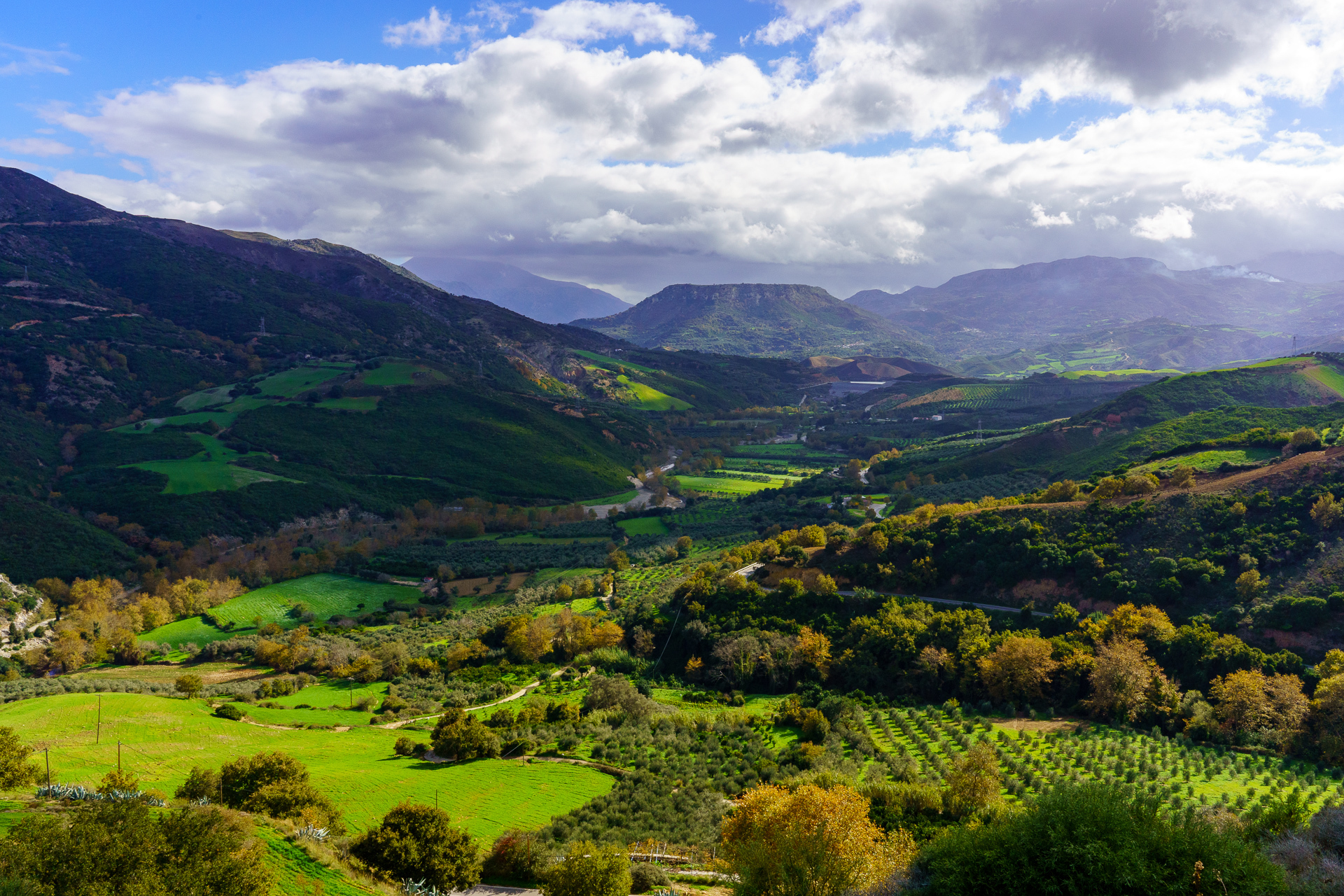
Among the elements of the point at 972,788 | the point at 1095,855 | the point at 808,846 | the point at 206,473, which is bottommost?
the point at 972,788

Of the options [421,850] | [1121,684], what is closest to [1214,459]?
[1121,684]

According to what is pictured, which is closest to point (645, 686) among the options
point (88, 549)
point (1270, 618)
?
point (1270, 618)

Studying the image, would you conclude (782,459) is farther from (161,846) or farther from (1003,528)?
(161,846)

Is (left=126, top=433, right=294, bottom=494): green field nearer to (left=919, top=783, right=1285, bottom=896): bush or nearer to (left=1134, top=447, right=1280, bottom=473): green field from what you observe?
(left=919, top=783, right=1285, bottom=896): bush

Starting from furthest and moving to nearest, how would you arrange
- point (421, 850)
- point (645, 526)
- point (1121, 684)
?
point (645, 526), point (1121, 684), point (421, 850)

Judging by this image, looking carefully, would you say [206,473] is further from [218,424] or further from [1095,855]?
[1095,855]

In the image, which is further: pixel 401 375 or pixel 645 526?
pixel 401 375

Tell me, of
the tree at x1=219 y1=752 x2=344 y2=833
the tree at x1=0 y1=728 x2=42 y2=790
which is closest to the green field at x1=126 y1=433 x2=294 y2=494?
the tree at x1=0 y1=728 x2=42 y2=790
